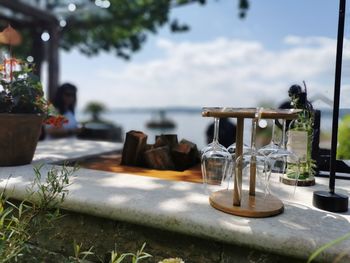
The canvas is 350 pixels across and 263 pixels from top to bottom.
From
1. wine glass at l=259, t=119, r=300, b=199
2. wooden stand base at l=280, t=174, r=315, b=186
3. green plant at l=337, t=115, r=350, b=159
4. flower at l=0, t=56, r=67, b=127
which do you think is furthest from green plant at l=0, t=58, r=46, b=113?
green plant at l=337, t=115, r=350, b=159

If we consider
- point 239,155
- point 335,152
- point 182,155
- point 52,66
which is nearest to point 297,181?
point 335,152

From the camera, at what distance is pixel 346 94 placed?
1.71 m

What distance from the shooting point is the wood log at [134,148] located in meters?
1.93

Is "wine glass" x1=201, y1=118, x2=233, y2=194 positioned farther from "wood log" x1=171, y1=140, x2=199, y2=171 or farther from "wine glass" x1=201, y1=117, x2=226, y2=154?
"wood log" x1=171, y1=140, x2=199, y2=171

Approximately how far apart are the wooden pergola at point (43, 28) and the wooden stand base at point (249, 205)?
15.3 ft

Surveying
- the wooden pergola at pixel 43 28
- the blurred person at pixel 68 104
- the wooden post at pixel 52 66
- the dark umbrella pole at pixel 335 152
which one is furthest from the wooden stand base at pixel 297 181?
the wooden post at pixel 52 66

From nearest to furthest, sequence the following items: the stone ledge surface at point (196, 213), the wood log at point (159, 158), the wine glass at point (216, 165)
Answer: the stone ledge surface at point (196, 213) → the wine glass at point (216, 165) → the wood log at point (159, 158)

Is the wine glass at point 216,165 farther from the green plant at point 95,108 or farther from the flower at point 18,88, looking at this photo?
the green plant at point 95,108

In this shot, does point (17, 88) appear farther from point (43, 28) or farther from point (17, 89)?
point (43, 28)

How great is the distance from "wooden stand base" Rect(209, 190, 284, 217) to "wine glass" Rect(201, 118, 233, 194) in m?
0.10

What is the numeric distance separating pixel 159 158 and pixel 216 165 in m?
0.72

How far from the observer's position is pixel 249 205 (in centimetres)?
108

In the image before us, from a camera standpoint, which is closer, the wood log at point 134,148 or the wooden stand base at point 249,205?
the wooden stand base at point 249,205

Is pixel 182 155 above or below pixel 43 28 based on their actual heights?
below
